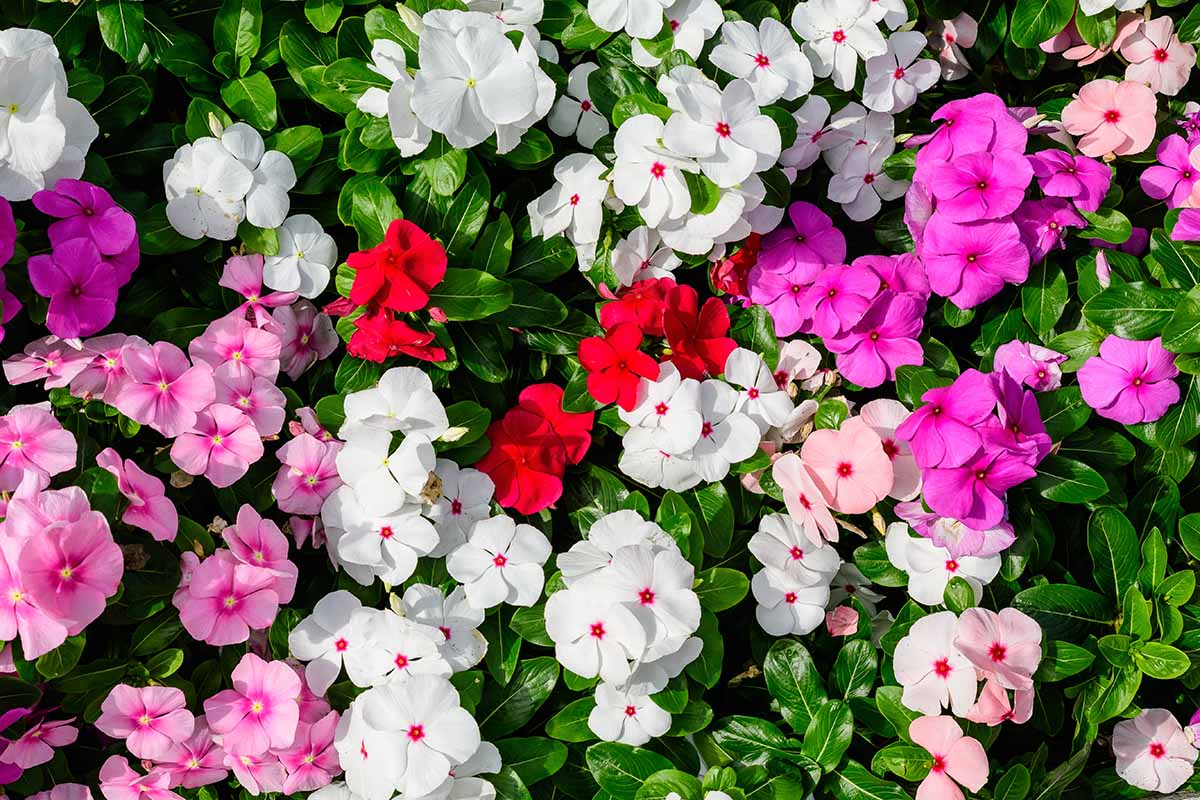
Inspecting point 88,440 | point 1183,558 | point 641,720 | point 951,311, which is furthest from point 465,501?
point 1183,558

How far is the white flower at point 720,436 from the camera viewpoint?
6.26 feet

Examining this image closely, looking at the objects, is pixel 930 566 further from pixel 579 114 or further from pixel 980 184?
pixel 579 114

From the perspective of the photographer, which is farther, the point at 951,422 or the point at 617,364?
the point at 617,364

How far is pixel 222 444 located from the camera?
1.77 meters

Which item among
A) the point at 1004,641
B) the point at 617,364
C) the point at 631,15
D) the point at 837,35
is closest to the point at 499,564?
the point at 617,364

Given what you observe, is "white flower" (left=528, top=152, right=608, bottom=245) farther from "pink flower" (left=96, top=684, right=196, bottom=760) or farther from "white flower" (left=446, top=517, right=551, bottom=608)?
"pink flower" (left=96, top=684, right=196, bottom=760)

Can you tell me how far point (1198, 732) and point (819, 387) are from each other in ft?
2.98

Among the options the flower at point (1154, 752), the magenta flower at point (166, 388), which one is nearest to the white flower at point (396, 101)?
the magenta flower at point (166, 388)

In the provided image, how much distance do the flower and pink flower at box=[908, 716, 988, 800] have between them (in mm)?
341

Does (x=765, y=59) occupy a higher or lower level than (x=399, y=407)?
higher

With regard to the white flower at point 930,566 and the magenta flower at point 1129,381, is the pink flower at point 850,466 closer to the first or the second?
the white flower at point 930,566

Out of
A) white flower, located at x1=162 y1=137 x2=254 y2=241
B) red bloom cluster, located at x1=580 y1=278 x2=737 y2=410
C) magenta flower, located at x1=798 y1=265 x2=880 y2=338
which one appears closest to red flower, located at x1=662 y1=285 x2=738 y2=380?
red bloom cluster, located at x1=580 y1=278 x2=737 y2=410

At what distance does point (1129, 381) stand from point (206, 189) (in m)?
1.58

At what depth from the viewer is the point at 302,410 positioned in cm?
186
